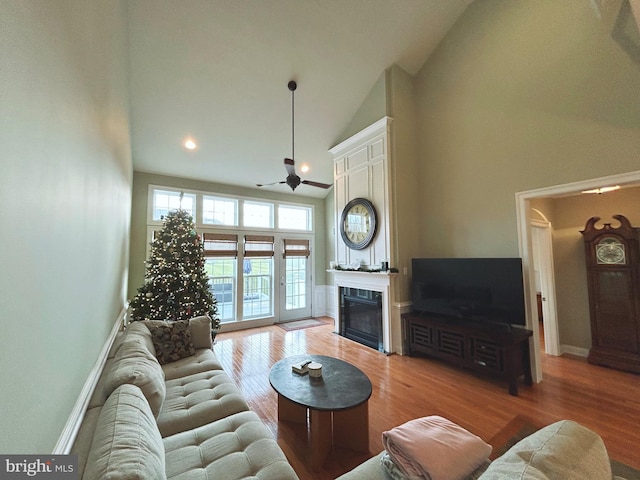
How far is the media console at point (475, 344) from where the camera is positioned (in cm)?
298

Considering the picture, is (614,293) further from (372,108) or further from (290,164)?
(290,164)

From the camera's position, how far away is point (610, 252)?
11.5ft

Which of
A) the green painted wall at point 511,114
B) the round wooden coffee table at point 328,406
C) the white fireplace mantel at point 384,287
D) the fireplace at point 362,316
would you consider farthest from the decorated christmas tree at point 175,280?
the green painted wall at point 511,114

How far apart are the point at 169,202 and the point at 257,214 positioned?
6.13ft

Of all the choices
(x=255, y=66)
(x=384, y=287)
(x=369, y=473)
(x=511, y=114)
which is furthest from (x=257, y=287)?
(x=511, y=114)

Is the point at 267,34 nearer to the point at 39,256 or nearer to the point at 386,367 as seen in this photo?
the point at 39,256

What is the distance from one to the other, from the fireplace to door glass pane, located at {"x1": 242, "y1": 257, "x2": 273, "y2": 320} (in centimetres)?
202

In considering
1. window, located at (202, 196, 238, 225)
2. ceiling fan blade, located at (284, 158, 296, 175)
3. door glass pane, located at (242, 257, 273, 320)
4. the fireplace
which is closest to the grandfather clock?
the fireplace

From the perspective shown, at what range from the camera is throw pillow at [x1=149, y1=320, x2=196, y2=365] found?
2.79 m

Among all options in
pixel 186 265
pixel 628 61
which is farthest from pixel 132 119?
pixel 628 61

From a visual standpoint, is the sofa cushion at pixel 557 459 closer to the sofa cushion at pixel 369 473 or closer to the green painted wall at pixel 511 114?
the sofa cushion at pixel 369 473

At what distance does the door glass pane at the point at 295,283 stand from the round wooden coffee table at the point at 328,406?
13.3ft

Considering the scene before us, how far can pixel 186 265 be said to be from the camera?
13.3 feet

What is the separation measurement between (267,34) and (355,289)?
165 inches
